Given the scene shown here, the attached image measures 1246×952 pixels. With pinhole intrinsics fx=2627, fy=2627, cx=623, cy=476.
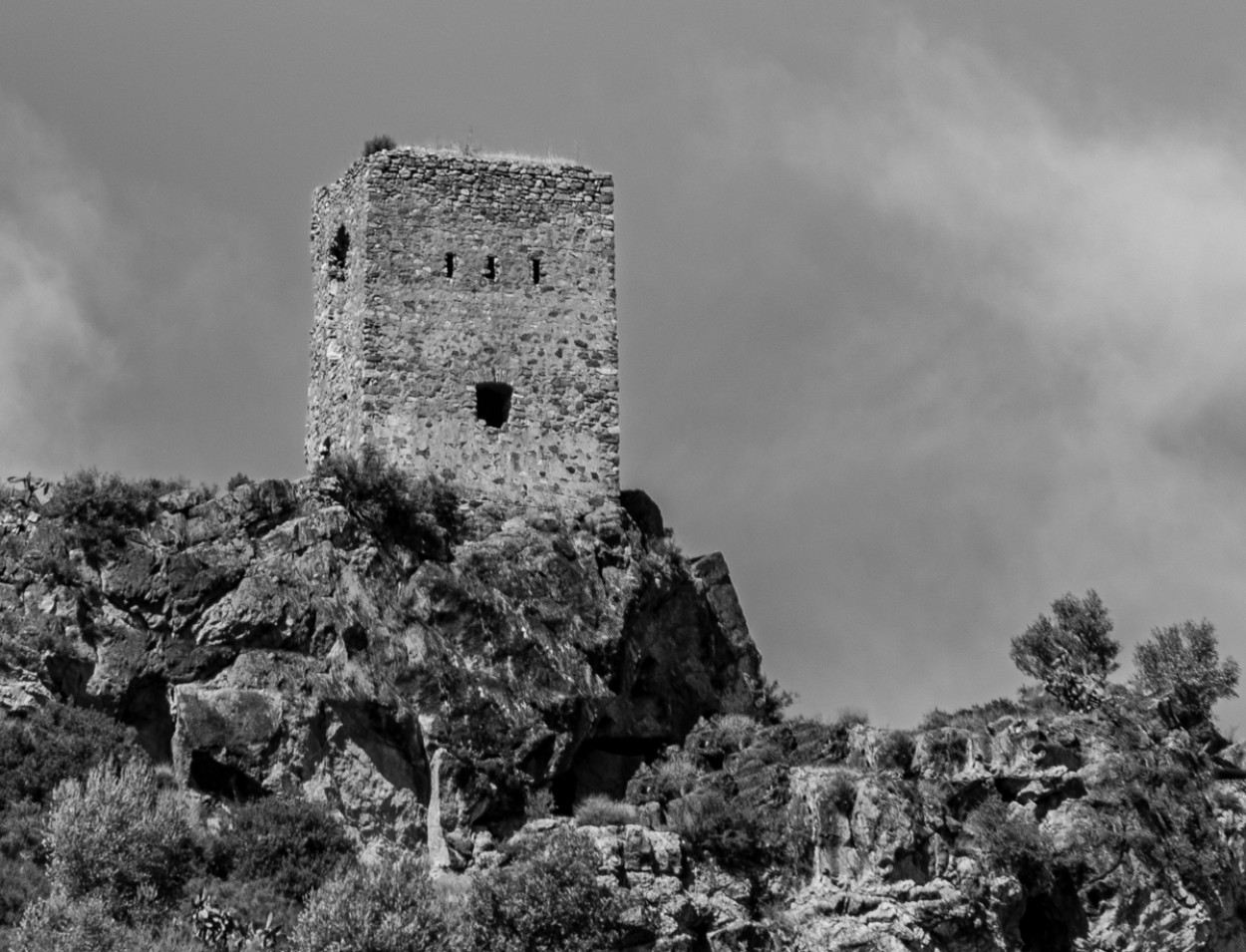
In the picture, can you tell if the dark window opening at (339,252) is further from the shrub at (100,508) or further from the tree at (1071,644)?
the tree at (1071,644)

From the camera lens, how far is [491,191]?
47219 millimetres

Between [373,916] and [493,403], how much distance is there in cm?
1133

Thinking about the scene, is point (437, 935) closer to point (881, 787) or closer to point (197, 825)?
point (197, 825)

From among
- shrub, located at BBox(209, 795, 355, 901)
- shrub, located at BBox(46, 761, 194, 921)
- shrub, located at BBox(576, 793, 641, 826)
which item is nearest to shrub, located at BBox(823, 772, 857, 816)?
shrub, located at BBox(576, 793, 641, 826)

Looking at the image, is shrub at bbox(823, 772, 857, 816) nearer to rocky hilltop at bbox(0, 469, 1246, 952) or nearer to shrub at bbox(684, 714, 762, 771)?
rocky hilltop at bbox(0, 469, 1246, 952)

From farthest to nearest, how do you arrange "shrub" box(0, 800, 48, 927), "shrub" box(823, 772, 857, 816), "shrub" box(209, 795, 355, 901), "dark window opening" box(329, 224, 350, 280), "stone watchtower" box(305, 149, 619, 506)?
"dark window opening" box(329, 224, 350, 280)
"stone watchtower" box(305, 149, 619, 506)
"shrub" box(823, 772, 857, 816)
"shrub" box(209, 795, 355, 901)
"shrub" box(0, 800, 48, 927)

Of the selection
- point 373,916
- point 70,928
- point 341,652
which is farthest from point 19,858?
point 341,652

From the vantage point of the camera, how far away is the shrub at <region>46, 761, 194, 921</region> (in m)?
38.3

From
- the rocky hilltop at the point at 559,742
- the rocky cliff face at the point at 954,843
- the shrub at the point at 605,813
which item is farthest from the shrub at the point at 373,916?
the shrub at the point at 605,813

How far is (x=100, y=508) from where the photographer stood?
42844 mm

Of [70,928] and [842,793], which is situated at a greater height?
[842,793]

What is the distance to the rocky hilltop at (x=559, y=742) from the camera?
40.9m

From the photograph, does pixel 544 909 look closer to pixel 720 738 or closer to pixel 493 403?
pixel 720 738

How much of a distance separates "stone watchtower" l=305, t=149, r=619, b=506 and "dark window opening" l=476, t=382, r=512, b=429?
25 mm
